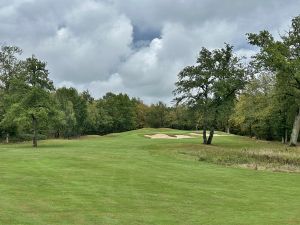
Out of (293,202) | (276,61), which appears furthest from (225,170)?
(276,61)

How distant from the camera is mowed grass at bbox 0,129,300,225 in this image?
12.2 m

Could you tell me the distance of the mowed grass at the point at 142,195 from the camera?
479 inches

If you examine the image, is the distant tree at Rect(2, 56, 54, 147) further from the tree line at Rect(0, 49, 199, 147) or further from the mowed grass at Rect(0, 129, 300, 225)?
the mowed grass at Rect(0, 129, 300, 225)

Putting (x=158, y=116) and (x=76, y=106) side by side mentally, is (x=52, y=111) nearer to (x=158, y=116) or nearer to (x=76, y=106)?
(x=76, y=106)

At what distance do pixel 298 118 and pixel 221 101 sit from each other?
8549mm

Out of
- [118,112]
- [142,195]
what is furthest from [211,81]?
[118,112]

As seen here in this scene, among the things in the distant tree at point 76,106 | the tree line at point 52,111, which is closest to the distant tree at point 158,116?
the tree line at point 52,111

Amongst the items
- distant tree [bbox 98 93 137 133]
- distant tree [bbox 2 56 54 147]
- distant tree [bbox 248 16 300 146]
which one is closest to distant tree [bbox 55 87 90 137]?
distant tree [bbox 98 93 137 133]

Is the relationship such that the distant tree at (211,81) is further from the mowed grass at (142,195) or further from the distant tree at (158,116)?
the distant tree at (158,116)

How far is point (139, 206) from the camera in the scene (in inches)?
547

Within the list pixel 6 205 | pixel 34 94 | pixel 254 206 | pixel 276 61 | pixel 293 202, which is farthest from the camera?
pixel 34 94

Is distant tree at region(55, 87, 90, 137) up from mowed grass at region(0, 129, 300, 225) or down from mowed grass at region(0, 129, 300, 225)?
up

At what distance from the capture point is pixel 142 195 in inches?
633

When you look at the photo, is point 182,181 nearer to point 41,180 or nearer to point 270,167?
point 41,180
